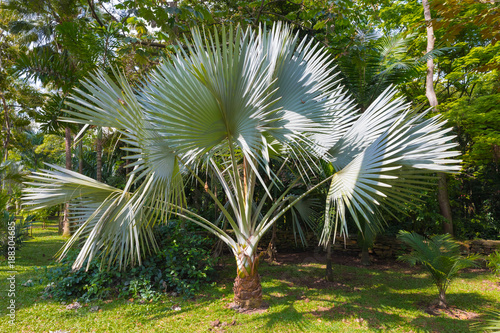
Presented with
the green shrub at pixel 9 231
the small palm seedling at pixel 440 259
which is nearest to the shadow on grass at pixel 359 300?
the small palm seedling at pixel 440 259

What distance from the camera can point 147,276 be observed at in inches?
201

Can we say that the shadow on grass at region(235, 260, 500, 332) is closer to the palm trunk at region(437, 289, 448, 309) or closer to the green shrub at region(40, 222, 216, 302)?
the palm trunk at region(437, 289, 448, 309)

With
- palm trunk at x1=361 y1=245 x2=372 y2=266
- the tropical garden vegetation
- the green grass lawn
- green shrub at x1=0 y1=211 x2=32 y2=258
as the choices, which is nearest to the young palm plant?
the tropical garden vegetation

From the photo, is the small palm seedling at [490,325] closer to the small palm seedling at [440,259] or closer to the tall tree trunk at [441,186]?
the small palm seedling at [440,259]

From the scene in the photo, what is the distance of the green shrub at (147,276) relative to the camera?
4.85 metres

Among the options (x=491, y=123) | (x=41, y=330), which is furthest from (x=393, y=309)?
(x=491, y=123)

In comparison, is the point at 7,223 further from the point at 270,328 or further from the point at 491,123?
the point at 491,123

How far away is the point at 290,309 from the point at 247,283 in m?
0.79

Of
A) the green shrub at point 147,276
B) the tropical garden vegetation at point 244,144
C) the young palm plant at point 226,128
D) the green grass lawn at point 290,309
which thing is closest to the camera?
the young palm plant at point 226,128

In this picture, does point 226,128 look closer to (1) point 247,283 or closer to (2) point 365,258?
(1) point 247,283

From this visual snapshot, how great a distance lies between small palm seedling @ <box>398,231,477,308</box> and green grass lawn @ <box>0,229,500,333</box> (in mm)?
493

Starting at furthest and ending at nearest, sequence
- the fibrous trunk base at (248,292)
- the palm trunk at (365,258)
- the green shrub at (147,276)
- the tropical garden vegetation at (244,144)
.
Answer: the palm trunk at (365,258)
the green shrub at (147,276)
the fibrous trunk base at (248,292)
the tropical garden vegetation at (244,144)

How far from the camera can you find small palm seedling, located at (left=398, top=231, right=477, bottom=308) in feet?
14.1

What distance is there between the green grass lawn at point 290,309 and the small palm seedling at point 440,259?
0.49 metres
